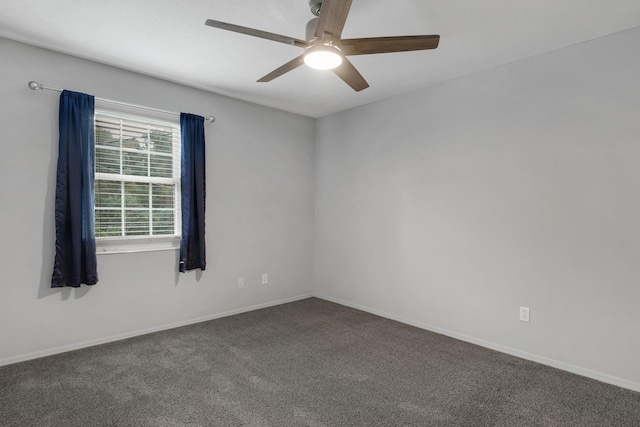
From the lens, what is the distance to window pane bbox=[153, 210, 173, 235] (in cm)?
353

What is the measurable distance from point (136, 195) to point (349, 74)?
2357 millimetres

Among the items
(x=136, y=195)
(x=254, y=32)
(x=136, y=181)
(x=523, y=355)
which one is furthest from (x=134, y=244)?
(x=523, y=355)

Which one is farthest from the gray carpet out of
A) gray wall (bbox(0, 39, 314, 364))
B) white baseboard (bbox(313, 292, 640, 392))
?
gray wall (bbox(0, 39, 314, 364))

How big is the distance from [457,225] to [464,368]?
1.30 meters

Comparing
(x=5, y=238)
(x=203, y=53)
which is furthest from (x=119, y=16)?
(x=5, y=238)

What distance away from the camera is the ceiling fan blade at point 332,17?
166 centimetres

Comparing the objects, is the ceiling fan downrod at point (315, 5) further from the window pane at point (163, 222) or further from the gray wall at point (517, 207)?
the window pane at point (163, 222)

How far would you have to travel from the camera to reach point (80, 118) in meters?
2.95

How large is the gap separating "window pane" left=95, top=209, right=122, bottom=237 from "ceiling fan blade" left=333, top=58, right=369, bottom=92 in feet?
7.91

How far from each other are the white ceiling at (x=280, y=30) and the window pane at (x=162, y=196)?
42.8 inches

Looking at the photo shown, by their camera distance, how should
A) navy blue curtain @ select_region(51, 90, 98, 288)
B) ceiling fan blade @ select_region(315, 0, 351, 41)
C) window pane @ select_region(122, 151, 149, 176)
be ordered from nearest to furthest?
ceiling fan blade @ select_region(315, 0, 351, 41) < navy blue curtain @ select_region(51, 90, 98, 288) < window pane @ select_region(122, 151, 149, 176)

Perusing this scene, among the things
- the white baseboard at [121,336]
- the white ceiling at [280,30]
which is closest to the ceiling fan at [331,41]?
the white ceiling at [280,30]

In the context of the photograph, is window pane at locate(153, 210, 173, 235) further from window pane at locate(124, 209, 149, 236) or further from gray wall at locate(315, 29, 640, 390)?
gray wall at locate(315, 29, 640, 390)

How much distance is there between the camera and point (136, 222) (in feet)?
11.1
